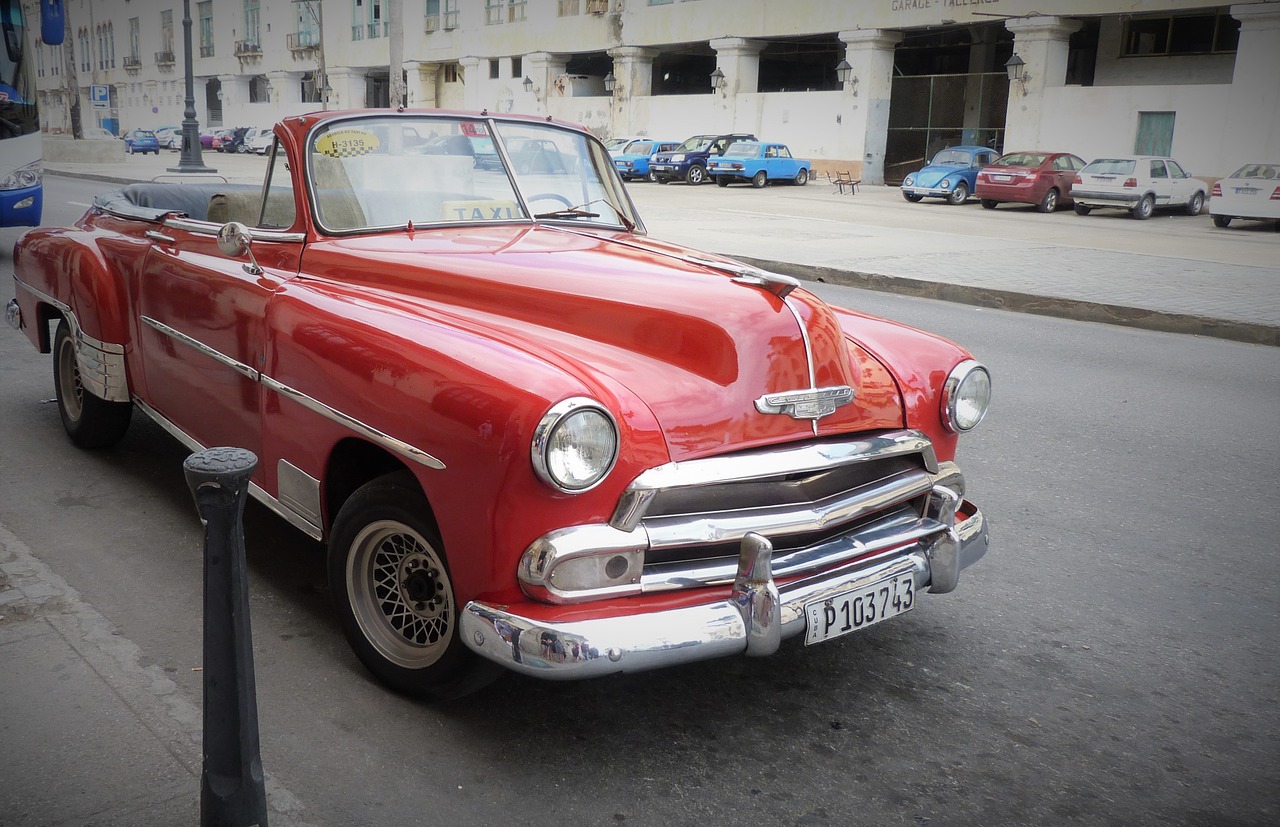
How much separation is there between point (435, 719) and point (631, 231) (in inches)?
89.6

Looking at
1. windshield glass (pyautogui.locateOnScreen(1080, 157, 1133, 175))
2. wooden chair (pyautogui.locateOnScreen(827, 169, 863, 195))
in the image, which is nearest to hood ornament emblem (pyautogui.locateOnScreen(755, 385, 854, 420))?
windshield glass (pyautogui.locateOnScreen(1080, 157, 1133, 175))

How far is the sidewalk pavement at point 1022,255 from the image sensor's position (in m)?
11.0

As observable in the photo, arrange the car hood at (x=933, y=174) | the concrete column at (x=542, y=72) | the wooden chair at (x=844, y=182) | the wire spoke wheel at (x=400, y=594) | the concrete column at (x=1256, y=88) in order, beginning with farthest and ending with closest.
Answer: the concrete column at (x=542, y=72)
the wooden chair at (x=844, y=182)
the car hood at (x=933, y=174)
the concrete column at (x=1256, y=88)
the wire spoke wheel at (x=400, y=594)

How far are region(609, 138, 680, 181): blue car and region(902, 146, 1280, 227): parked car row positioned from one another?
1038 centimetres

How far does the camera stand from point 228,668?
232cm

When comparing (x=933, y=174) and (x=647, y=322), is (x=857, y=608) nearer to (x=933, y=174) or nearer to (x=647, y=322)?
(x=647, y=322)

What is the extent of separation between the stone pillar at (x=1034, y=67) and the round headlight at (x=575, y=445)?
33.1 meters

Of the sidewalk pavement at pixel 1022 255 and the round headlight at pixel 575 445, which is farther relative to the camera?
the sidewalk pavement at pixel 1022 255

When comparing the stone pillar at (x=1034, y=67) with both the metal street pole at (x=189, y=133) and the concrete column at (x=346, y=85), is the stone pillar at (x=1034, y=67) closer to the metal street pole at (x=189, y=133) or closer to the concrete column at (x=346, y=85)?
the metal street pole at (x=189, y=133)

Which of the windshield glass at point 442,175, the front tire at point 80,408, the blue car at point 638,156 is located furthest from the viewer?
the blue car at point 638,156

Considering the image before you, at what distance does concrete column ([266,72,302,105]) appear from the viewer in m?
61.8

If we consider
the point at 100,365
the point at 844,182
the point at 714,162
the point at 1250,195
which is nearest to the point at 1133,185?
the point at 1250,195

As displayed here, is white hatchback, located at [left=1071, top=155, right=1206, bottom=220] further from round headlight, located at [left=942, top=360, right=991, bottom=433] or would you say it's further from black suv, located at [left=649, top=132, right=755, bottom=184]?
round headlight, located at [left=942, top=360, right=991, bottom=433]

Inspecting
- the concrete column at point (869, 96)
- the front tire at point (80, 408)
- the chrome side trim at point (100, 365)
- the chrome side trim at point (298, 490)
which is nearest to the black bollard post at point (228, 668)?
the chrome side trim at point (298, 490)
